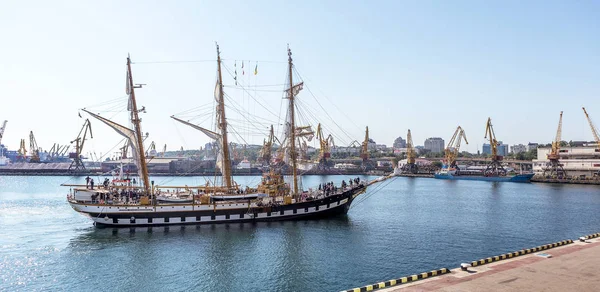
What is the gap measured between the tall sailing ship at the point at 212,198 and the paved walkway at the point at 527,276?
29736mm

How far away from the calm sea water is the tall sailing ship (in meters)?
1.65

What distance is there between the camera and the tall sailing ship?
47.5 m

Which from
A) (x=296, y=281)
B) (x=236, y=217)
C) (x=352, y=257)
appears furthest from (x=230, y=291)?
(x=236, y=217)

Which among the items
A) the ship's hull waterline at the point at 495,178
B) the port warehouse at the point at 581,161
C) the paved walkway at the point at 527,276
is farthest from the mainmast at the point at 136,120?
the port warehouse at the point at 581,161

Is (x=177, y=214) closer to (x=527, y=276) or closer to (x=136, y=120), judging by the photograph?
(x=136, y=120)

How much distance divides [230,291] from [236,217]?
23509 mm

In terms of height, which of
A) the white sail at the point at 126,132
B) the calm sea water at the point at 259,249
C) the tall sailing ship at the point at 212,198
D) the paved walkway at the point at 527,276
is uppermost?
the white sail at the point at 126,132

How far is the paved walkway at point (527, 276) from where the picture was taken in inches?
806

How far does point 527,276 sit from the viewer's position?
73.6 feet

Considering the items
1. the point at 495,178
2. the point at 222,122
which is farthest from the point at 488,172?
the point at 222,122

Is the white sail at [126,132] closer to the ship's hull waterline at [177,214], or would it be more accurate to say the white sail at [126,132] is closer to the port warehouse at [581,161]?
the ship's hull waterline at [177,214]

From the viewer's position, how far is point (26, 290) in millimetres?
27016

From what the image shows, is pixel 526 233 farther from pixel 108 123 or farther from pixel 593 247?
pixel 108 123

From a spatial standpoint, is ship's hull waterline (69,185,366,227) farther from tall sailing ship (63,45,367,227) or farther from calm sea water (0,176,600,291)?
calm sea water (0,176,600,291)
